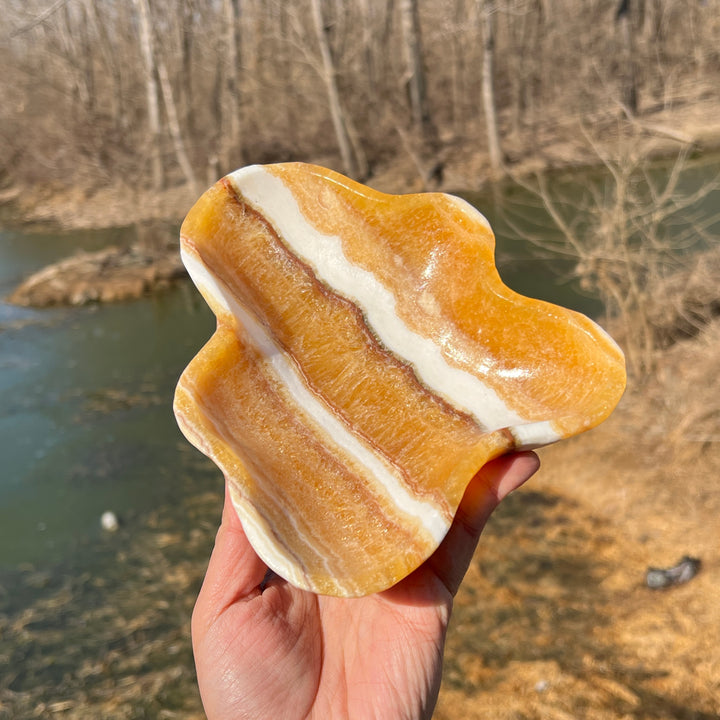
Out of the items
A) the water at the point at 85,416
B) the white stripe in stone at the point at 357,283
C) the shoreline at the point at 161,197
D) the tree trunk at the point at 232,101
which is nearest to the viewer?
the white stripe in stone at the point at 357,283

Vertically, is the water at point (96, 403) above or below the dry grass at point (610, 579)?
below

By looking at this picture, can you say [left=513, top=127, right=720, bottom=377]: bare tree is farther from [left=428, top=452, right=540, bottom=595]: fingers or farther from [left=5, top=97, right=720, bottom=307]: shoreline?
[left=5, top=97, right=720, bottom=307]: shoreline

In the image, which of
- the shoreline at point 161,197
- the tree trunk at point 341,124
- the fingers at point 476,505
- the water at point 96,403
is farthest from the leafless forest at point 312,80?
the fingers at point 476,505

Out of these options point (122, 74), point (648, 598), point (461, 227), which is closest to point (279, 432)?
point (461, 227)

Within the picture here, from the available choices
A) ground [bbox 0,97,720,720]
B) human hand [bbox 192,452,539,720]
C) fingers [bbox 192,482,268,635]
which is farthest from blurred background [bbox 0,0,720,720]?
fingers [bbox 192,482,268,635]

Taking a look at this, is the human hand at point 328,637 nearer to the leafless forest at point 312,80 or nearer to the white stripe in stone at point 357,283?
the white stripe in stone at point 357,283

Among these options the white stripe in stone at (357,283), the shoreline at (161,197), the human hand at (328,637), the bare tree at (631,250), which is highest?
the white stripe in stone at (357,283)
